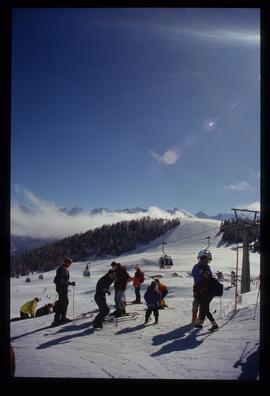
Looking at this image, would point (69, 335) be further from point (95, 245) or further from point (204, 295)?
point (95, 245)

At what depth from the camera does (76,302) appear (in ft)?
32.3

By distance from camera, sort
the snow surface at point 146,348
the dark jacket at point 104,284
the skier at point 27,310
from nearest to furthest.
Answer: the snow surface at point 146,348, the dark jacket at point 104,284, the skier at point 27,310

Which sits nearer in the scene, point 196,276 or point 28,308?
point 196,276

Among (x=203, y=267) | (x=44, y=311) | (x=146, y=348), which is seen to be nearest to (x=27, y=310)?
(x=44, y=311)

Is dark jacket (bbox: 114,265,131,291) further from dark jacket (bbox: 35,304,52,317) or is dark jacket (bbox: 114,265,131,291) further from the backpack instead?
the backpack

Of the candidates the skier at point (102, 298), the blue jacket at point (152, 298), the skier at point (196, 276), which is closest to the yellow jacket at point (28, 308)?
the skier at point (102, 298)

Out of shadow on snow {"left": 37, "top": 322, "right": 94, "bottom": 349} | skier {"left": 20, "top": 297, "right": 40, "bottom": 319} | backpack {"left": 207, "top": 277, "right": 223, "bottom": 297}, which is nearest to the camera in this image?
shadow on snow {"left": 37, "top": 322, "right": 94, "bottom": 349}

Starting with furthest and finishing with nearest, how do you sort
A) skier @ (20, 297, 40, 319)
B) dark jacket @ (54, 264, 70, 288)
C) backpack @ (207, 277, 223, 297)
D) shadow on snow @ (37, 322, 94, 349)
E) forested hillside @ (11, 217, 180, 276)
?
forested hillside @ (11, 217, 180, 276) → skier @ (20, 297, 40, 319) → dark jacket @ (54, 264, 70, 288) → backpack @ (207, 277, 223, 297) → shadow on snow @ (37, 322, 94, 349)

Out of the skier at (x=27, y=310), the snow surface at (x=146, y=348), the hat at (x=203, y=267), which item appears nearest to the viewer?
the snow surface at (x=146, y=348)

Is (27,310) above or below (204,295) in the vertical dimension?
below

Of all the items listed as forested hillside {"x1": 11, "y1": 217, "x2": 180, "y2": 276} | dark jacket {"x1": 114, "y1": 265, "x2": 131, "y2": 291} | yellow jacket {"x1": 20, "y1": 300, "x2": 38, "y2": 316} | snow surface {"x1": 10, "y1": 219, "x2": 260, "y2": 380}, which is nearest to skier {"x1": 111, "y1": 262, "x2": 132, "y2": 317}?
dark jacket {"x1": 114, "y1": 265, "x2": 131, "y2": 291}

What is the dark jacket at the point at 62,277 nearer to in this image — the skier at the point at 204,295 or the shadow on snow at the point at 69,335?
the shadow on snow at the point at 69,335

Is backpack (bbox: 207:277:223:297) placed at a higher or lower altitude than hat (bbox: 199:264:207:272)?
lower
